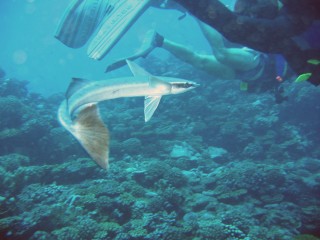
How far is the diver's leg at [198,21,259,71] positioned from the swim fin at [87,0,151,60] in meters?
A: 2.56

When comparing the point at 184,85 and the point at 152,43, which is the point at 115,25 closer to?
the point at 152,43

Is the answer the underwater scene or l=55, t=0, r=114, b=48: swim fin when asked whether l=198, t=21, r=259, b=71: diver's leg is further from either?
l=55, t=0, r=114, b=48: swim fin

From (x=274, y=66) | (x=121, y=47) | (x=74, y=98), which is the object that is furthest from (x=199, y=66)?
(x=121, y=47)

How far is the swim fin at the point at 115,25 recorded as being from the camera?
768cm

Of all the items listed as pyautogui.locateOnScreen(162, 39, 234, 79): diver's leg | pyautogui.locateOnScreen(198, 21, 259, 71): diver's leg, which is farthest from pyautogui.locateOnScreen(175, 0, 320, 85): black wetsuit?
pyautogui.locateOnScreen(162, 39, 234, 79): diver's leg

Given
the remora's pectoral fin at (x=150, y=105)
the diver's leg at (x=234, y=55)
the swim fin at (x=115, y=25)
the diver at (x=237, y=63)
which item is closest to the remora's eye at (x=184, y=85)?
the remora's pectoral fin at (x=150, y=105)

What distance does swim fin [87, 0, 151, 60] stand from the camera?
25.2 ft

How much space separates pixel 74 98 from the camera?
1.79 metres

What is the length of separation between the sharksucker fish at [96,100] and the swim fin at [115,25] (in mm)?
5802

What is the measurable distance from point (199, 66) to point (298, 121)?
19.5 feet

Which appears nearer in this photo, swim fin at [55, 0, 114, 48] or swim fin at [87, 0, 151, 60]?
swim fin at [87, 0, 151, 60]

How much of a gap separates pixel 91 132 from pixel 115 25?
7.15 m

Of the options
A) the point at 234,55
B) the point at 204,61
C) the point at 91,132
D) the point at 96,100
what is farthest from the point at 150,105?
the point at 204,61

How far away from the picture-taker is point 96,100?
1.84 m
